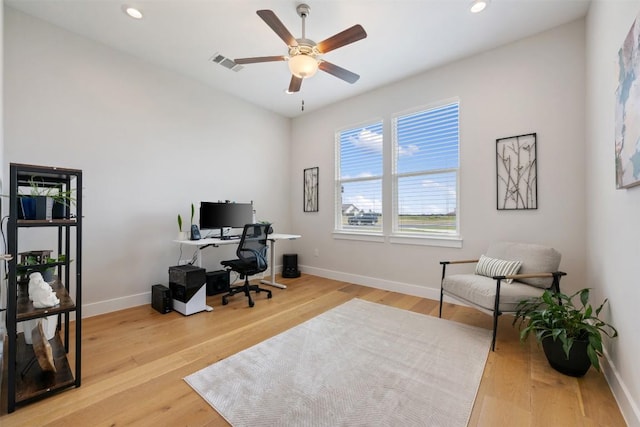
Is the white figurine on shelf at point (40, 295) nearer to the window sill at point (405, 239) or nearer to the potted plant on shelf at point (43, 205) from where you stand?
the potted plant on shelf at point (43, 205)

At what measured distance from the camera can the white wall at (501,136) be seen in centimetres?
270

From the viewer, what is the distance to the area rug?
5.11ft

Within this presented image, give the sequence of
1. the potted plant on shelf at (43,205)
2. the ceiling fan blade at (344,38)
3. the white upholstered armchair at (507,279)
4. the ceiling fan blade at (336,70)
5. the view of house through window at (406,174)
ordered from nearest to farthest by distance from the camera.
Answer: the potted plant on shelf at (43,205) → the ceiling fan blade at (344,38) → the white upholstered armchair at (507,279) → the ceiling fan blade at (336,70) → the view of house through window at (406,174)

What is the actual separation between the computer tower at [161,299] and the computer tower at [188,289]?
0.07 m

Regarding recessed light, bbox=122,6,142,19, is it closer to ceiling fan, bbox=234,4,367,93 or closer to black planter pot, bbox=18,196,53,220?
ceiling fan, bbox=234,4,367,93

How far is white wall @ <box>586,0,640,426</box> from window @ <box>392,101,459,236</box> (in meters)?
1.24

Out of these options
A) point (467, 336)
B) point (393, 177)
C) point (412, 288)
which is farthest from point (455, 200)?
→ point (467, 336)

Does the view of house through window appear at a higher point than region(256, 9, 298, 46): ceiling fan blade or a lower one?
lower

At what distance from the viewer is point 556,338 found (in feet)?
6.27

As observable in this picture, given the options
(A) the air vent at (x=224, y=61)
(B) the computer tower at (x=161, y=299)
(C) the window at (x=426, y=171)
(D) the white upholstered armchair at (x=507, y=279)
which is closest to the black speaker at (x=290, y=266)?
(C) the window at (x=426, y=171)

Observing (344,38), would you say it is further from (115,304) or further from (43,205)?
(115,304)

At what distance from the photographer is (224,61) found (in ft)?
11.1

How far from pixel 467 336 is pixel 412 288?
123 cm

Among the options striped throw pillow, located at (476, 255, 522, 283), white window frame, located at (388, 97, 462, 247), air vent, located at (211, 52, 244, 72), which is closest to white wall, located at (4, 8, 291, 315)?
air vent, located at (211, 52, 244, 72)
